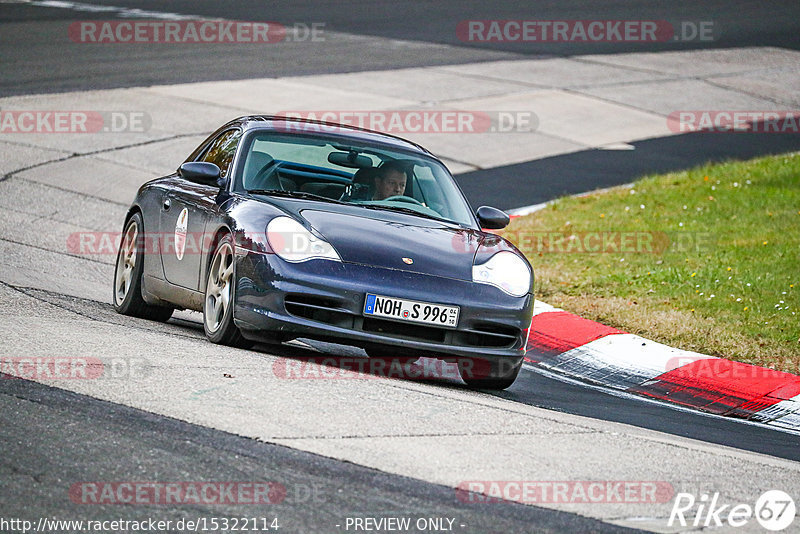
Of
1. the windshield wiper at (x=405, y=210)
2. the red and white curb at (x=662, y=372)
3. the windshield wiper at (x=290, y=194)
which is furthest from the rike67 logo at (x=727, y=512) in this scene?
the windshield wiper at (x=290, y=194)

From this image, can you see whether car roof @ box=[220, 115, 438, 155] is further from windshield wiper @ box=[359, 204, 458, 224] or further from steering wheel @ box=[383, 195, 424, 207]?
windshield wiper @ box=[359, 204, 458, 224]

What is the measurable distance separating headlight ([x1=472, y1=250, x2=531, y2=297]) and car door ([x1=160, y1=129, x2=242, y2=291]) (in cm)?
167

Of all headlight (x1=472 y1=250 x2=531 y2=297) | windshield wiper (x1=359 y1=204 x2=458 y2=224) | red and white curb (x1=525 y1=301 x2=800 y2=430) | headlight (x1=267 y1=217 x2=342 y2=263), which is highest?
windshield wiper (x1=359 y1=204 x2=458 y2=224)

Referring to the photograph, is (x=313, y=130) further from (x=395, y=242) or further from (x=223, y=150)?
(x=395, y=242)

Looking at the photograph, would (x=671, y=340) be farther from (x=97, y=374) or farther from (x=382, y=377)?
(x=97, y=374)

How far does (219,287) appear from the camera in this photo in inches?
285

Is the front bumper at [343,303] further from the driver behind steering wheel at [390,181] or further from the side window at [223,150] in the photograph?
the side window at [223,150]

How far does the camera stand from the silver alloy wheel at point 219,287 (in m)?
7.08

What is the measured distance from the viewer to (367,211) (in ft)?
24.7

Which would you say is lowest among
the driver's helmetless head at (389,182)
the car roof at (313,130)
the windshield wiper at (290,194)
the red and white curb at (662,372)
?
the red and white curb at (662,372)

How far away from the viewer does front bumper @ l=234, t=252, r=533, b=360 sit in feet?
21.9

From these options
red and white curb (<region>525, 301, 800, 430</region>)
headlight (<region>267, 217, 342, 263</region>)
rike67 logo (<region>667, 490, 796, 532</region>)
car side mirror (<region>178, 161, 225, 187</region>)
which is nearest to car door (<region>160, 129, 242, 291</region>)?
car side mirror (<region>178, 161, 225, 187</region>)

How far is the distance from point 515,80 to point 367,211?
15.0m

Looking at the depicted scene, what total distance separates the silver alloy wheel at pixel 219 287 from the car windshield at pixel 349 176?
1.94ft
